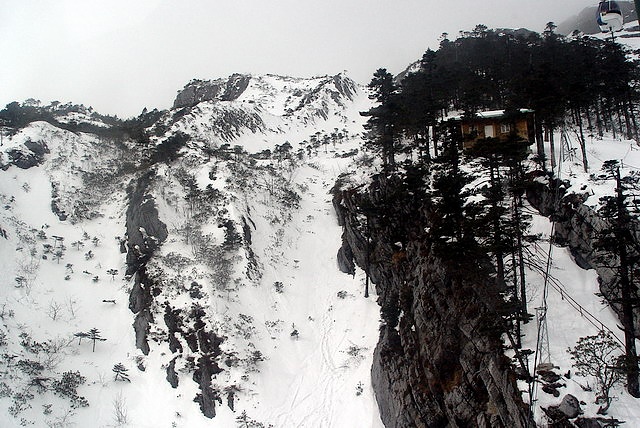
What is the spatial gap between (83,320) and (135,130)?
3777 centimetres

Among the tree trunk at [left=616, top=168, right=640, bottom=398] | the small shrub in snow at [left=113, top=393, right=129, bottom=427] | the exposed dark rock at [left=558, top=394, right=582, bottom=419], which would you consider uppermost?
the tree trunk at [left=616, top=168, right=640, bottom=398]

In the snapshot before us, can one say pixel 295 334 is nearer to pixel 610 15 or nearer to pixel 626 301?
pixel 626 301

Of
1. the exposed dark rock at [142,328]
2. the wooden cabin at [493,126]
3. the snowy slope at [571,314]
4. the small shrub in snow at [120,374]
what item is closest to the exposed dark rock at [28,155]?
the exposed dark rock at [142,328]

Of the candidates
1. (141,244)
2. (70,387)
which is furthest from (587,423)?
(141,244)

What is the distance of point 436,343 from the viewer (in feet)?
82.1

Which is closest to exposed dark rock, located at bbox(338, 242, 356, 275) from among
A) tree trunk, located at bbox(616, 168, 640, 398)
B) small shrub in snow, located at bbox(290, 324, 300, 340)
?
small shrub in snow, located at bbox(290, 324, 300, 340)

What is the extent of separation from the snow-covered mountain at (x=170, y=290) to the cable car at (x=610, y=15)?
95.0ft

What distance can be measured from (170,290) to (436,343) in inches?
978

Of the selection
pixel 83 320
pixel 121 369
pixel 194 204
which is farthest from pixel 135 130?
pixel 121 369

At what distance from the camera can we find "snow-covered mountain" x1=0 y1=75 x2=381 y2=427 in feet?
106

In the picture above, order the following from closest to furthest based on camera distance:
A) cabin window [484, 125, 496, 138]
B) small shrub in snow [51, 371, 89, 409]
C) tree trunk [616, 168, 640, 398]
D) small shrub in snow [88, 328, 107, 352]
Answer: tree trunk [616, 168, 640, 398], small shrub in snow [51, 371, 89, 409], small shrub in snow [88, 328, 107, 352], cabin window [484, 125, 496, 138]

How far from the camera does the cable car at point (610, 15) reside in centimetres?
683

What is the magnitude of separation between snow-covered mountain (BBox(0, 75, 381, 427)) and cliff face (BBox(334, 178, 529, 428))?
5.10 metres

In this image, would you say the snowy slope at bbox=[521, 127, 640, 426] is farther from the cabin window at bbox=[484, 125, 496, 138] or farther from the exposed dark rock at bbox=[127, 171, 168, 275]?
the exposed dark rock at bbox=[127, 171, 168, 275]
